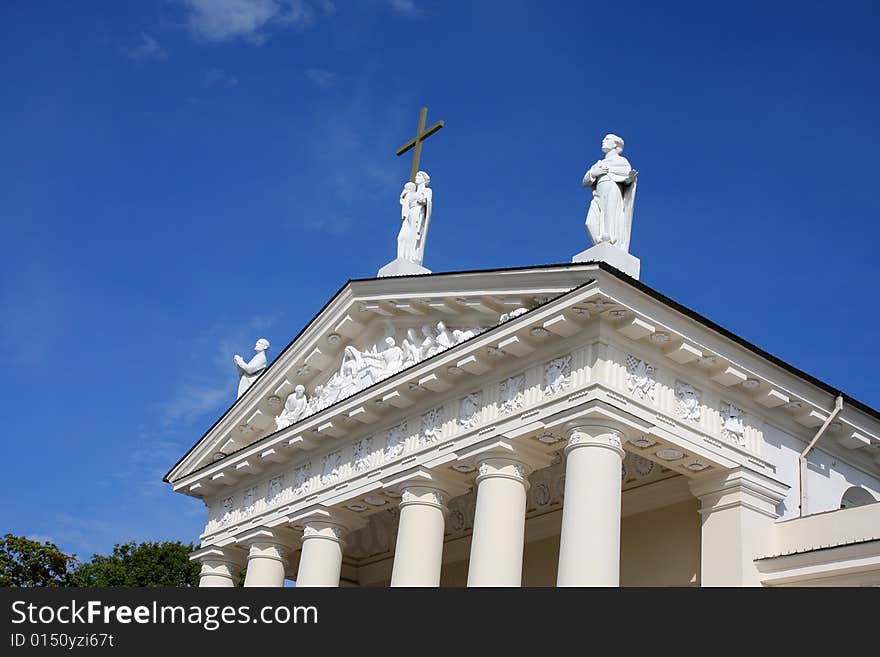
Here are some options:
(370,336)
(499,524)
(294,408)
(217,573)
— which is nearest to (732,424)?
(499,524)

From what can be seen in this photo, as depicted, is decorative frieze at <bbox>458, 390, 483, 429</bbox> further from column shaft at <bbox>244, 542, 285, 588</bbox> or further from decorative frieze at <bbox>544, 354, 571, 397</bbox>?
column shaft at <bbox>244, 542, 285, 588</bbox>

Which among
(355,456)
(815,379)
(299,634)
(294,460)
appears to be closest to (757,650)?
(299,634)

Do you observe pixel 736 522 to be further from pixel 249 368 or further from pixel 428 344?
pixel 249 368

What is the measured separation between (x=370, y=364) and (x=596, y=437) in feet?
21.9

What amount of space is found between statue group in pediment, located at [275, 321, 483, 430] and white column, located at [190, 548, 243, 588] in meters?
3.04

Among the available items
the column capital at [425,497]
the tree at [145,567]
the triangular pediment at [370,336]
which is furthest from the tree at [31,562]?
the column capital at [425,497]

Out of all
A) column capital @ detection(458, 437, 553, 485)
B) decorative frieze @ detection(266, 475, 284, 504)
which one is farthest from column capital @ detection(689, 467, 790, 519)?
decorative frieze @ detection(266, 475, 284, 504)

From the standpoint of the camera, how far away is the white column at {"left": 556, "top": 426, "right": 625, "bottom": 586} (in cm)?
1596

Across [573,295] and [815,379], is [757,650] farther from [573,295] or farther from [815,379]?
[815,379]

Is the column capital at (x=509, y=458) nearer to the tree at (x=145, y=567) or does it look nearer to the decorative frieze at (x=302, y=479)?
the decorative frieze at (x=302, y=479)

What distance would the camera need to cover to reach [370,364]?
2241cm

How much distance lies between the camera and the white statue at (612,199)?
18484 mm

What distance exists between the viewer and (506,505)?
58.5 ft

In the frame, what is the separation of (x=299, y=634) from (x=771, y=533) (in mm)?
8226
